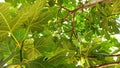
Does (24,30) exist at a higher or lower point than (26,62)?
higher

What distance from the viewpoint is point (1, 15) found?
3.35 ft

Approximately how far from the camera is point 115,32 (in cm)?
252

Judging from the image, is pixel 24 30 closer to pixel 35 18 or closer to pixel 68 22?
pixel 35 18

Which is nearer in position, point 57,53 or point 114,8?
point 57,53

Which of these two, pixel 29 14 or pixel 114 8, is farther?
pixel 114 8

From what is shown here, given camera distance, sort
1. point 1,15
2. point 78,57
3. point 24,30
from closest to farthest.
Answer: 1. point 1,15
2. point 24,30
3. point 78,57

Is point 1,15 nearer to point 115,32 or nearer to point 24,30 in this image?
point 24,30

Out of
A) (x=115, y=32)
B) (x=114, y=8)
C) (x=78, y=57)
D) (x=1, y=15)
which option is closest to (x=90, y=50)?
(x=78, y=57)

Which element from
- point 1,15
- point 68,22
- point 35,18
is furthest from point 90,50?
point 68,22

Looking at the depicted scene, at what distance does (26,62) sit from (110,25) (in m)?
1.59

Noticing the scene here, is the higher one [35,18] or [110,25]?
[35,18]

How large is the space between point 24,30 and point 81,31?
2030mm

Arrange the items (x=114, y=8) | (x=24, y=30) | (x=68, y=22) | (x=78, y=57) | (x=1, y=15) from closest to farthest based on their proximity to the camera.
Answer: (x=1, y=15) → (x=24, y=30) → (x=78, y=57) → (x=114, y=8) → (x=68, y=22)

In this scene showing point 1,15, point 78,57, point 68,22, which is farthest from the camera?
point 68,22
